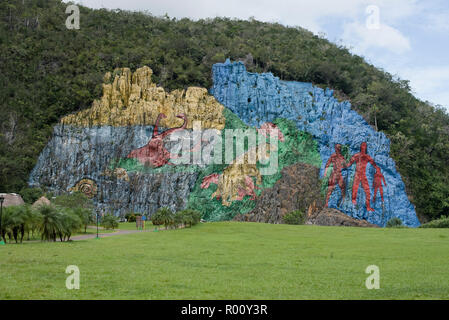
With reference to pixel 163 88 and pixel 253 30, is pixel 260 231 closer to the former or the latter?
pixel 163 88

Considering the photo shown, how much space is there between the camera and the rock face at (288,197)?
5731cm

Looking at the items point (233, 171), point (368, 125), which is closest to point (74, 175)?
point (233, 171)

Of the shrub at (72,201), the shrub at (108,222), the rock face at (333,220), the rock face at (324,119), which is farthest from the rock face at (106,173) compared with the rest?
the rock face at (333,220)

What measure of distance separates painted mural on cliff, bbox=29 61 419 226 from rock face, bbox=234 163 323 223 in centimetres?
101

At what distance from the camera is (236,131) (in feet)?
209

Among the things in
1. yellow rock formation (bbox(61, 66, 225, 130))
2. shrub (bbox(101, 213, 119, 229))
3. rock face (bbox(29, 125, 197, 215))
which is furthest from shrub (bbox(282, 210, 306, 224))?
shrub (bbox(101, 213, 119, 229))

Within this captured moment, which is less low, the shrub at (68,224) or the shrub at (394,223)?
the shrub at (68,224)

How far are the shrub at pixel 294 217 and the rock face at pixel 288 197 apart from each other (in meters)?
1.42

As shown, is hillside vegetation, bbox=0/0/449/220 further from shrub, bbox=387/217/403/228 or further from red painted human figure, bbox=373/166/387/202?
shrub, bbox=387/217/403/228

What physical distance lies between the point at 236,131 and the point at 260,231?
25.7m

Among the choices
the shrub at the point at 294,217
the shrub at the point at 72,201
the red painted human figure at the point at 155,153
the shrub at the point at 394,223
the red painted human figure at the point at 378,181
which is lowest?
the shrub at the point at 394,223

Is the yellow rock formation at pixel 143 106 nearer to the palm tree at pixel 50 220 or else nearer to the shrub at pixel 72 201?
the shrub at pixel 72 201

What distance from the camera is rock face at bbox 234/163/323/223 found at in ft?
188

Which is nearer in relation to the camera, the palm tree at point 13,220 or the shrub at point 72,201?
the palm tree at point 13,220
